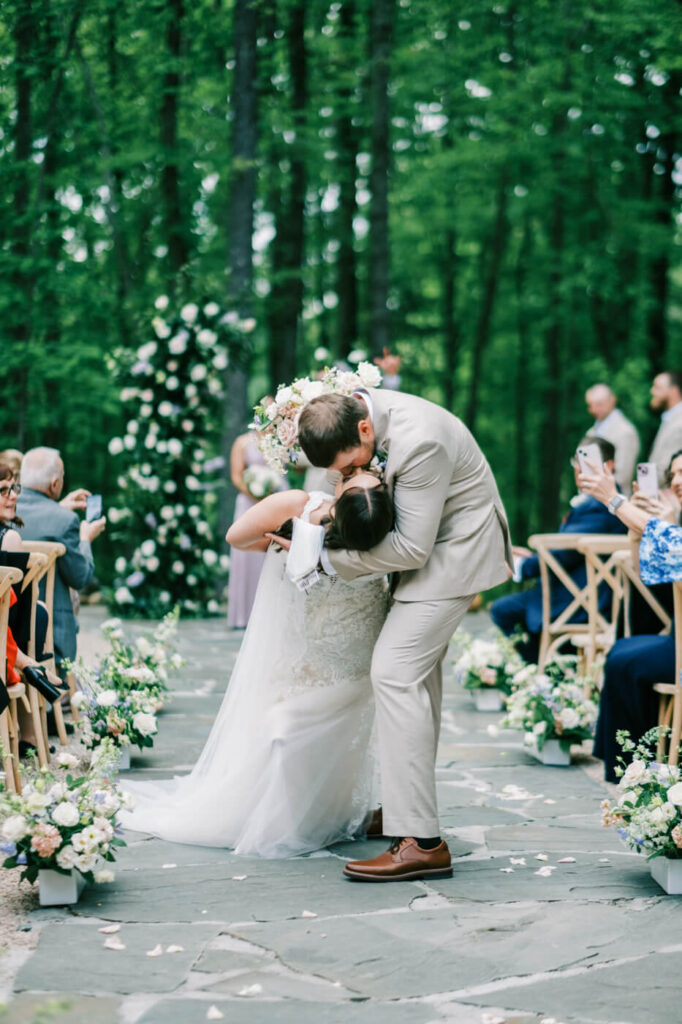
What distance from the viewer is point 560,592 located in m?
7.68

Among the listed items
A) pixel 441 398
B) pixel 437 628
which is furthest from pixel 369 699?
pixel 441 398

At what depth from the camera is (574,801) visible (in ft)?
17.9

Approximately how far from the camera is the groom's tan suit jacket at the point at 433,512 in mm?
4188

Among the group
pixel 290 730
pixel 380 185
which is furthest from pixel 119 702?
pixel 380 185

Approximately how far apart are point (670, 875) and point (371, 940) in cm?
109

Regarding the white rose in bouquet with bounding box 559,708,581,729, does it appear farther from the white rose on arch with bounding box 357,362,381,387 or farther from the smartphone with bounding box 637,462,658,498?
the white rose on arch with bounding box 357,362,381,387

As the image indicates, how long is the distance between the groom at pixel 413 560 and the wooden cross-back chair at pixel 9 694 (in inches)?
52.8

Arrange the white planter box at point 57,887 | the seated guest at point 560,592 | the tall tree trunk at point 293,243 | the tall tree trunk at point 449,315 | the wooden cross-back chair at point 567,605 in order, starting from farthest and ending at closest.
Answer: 1. the tall tree trunk at point 449,315
2. the tall tree trunk at point 293,243
3. the seated guest at point 560,592
4. the wooden cross-back chair at point 567,605
5. the white planter box at point 57,887

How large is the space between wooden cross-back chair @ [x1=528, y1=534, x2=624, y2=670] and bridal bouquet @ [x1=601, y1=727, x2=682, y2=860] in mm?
2951

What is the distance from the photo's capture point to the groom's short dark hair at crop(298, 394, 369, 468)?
409cm

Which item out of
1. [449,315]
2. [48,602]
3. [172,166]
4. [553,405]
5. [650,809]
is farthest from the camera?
[449,315]

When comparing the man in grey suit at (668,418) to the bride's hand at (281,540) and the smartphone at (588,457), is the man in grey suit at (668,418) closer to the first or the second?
the smartphone at (588,457)

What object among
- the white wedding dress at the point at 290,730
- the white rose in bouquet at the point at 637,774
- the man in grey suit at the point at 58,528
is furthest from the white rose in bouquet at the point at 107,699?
the white rose in bouquet at the point at 637,774

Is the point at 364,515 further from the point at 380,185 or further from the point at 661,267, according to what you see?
the point at 661,267
